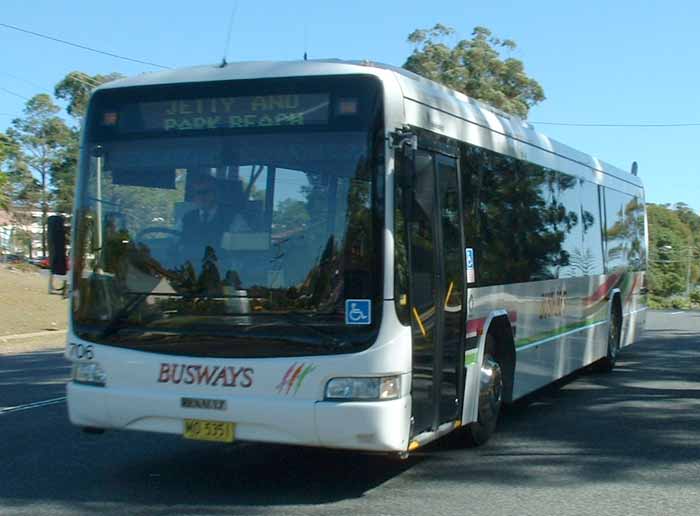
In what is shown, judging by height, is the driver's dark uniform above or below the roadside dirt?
above

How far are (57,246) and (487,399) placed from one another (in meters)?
4.03

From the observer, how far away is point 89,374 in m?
7.32

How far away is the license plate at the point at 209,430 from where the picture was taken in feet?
22.6

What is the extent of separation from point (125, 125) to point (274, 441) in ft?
8.64

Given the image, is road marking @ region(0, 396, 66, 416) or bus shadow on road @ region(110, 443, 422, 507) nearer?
bus shadow on road @ region(110, 443, 422, 507)

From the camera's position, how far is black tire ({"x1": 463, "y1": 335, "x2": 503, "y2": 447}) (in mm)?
8930

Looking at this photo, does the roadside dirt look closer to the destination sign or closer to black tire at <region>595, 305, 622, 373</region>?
black tire at <region>595, 305, 622, 373</region>

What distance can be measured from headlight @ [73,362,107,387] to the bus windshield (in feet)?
0.68

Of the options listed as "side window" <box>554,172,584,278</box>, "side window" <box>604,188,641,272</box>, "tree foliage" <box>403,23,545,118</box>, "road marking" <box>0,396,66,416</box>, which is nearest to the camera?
"road marking" <box>0,396,66,416</box>

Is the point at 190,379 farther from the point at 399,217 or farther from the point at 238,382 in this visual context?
the point at 399,217

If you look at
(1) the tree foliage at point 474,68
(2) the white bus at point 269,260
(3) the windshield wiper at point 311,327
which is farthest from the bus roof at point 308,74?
(1) the tree foliage at point 474,68

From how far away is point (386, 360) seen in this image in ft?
21.9

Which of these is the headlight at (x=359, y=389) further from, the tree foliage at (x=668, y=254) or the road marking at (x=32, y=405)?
the tree foliage at (x=668, y=254)

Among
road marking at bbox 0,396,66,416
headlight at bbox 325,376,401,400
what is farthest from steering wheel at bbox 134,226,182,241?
road marking at bbox 0,396,66,416
